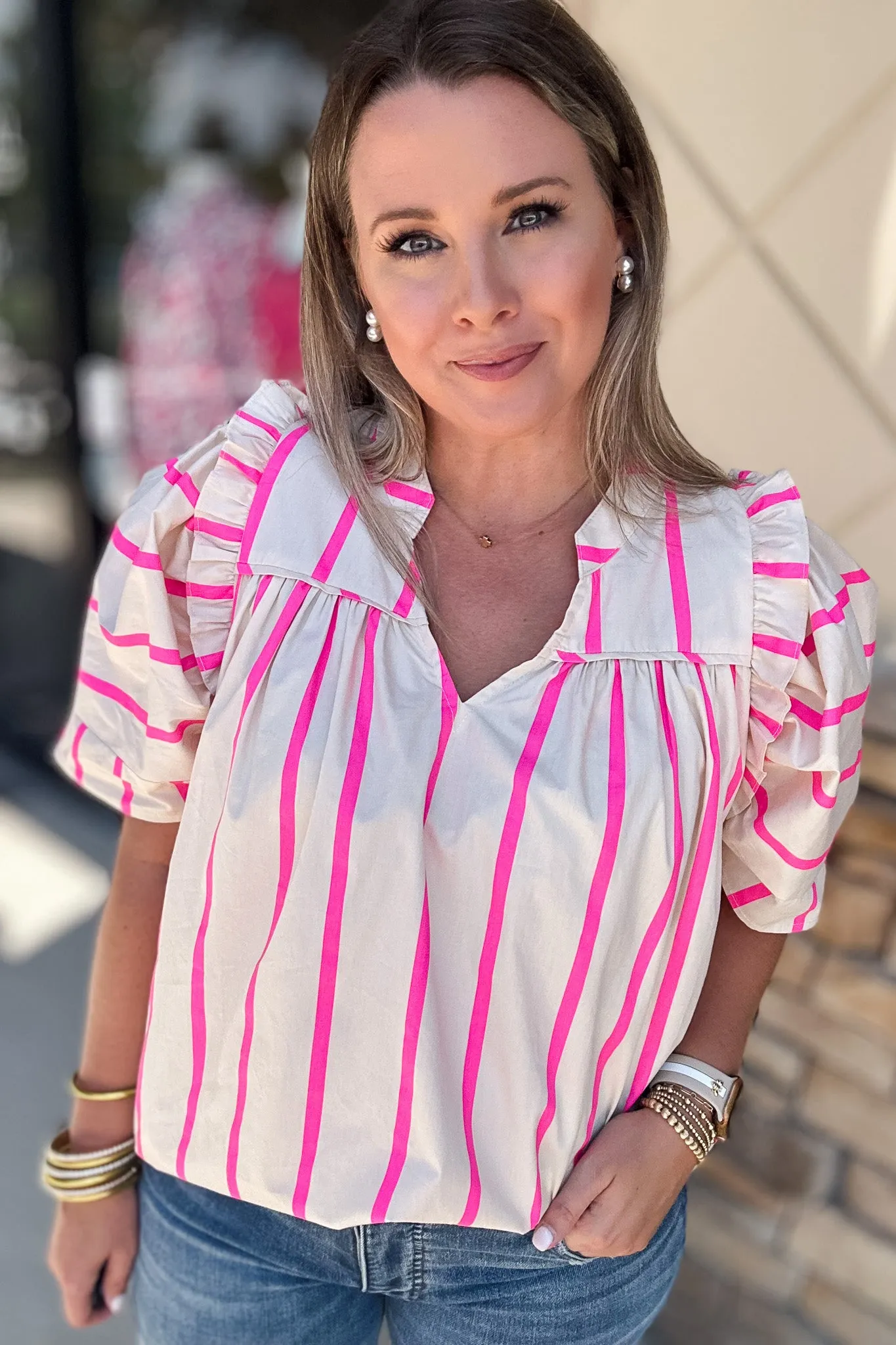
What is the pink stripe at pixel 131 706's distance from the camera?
111cm

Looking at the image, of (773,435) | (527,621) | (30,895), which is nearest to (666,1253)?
(527,621)

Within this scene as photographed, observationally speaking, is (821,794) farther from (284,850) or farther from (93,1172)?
(93,1172)

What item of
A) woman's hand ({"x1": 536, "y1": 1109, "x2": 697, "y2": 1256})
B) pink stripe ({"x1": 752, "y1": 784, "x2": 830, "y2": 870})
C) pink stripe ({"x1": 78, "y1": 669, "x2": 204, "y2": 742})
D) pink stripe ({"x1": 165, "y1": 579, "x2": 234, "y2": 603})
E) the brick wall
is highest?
pink stripe ({"x1": 165, "y1": 579, "x2": 234, "y2": 603})

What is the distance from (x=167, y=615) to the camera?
108 cm

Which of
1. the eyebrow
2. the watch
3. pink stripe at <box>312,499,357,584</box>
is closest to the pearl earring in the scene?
the eyebrow

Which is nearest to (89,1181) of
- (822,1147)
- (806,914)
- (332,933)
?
(332,933)

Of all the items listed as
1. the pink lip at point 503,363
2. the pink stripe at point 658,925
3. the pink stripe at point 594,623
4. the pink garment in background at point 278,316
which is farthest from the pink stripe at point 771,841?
the pink garment in background at point 278,316

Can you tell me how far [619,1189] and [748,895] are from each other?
30 cm

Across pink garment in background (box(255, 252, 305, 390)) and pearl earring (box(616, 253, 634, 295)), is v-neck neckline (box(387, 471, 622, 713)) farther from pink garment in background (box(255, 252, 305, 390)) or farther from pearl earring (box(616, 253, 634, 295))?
pink garment in background (box(255, 252, 305, 390))

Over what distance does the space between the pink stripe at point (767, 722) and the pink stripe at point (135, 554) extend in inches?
21.9

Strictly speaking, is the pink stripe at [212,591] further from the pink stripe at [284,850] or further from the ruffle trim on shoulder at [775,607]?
the ruffle trim on shoulder at [775,607]

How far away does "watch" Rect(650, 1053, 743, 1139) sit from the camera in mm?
1117

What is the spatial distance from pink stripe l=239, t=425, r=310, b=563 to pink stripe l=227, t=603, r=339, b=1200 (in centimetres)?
10

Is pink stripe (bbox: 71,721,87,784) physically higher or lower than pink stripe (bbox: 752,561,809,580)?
lower
